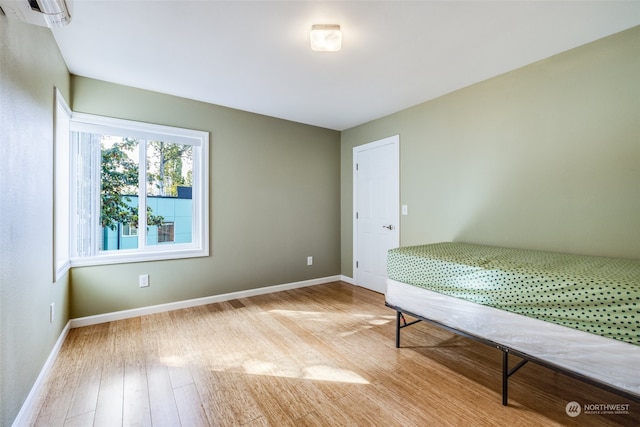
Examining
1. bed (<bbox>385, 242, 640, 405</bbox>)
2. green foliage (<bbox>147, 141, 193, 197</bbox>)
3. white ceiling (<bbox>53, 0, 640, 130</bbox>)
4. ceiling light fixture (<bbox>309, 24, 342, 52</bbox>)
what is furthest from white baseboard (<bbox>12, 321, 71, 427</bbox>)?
ceiling light fixture (<bbox>309, 24, 342, 52</bbox>)

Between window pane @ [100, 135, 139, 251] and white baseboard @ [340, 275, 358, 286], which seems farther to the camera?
white baseboard @ [340, 275, 358, 286]

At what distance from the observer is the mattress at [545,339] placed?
1.25m

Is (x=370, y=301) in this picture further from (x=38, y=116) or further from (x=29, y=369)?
(x=38, y=116)

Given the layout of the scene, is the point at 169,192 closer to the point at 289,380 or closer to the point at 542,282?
the point at 289,380

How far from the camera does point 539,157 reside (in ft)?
7.66

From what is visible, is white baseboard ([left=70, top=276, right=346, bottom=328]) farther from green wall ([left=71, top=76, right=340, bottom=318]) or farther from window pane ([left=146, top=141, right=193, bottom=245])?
window pane ([left=146, top=141, right=193, bottom=245])

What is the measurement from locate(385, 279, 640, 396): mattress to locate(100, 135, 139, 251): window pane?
2955 mm

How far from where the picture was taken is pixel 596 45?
6.68 feet

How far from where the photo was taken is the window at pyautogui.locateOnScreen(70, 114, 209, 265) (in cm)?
270

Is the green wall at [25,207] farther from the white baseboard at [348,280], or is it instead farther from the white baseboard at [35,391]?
the white baseboard at [348,280]

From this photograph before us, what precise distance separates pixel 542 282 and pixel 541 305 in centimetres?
12

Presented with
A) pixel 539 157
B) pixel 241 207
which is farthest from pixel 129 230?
pixel 539 157

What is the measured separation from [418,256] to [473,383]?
89 centimetres

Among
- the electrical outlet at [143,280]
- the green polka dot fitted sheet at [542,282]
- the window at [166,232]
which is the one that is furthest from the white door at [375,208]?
the electrical outlet at [143,280]
